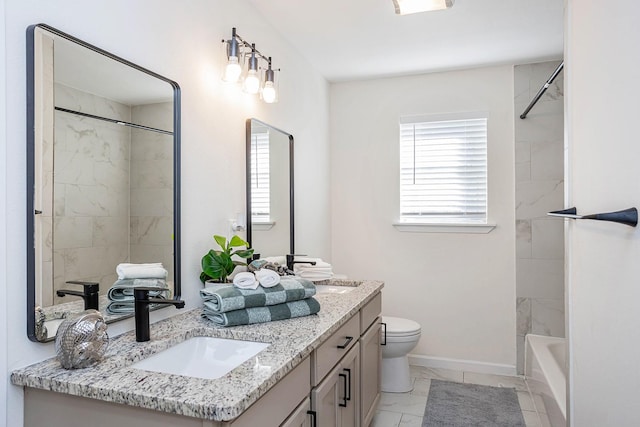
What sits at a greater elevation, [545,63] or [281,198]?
[545,63]

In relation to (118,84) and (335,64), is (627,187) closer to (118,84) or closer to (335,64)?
(118,84)

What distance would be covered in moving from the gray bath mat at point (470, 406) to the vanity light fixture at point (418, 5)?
7.77ft

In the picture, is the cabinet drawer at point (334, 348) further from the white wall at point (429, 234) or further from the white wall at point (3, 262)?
the white wall at point (429, 234)

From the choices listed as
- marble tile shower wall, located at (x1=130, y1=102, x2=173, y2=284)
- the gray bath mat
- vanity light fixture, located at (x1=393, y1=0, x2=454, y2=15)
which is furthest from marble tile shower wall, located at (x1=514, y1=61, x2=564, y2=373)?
marble tile shower wall, located at (x1=130, y1=102, x2=173, y2=284)

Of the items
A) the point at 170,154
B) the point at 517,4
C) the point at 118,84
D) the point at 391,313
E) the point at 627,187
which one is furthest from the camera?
the point at 391,313

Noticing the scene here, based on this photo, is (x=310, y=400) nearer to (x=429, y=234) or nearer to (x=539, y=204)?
(x=429, y=234)

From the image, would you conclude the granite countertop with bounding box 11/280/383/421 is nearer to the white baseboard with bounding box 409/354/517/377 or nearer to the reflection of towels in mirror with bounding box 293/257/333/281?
the reflection of towels in mirror with bounding box 293/257/333/281

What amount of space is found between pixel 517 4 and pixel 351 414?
233 cm

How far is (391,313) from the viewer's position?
3727mm

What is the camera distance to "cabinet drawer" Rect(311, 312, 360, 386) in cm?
160

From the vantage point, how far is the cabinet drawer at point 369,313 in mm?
2256

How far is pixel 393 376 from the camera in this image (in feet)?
10.2

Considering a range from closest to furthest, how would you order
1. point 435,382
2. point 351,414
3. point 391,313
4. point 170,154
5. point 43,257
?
point 43,257, point 170,154, point 351,414, point 435,382, point 391,313

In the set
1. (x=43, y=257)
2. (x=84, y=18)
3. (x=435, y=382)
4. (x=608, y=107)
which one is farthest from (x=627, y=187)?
(x=435, y=382)
